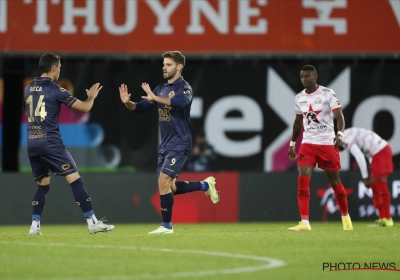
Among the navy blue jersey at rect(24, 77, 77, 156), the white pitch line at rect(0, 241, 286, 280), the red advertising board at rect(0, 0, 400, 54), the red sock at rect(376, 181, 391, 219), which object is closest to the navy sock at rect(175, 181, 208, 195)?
the navy blue jersey at rect(24, 77, 77, 156)

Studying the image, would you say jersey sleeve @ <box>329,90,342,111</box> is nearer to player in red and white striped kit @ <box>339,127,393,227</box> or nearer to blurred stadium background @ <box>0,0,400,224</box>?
player in red and white striped kit @ <box>339,127,393,227</box>

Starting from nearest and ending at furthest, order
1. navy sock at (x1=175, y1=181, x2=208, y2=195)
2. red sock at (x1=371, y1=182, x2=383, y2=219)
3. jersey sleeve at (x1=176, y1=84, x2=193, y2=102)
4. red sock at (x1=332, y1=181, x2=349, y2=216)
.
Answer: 1. jersey sleeve at (x1=176, y1=84, x2=193, y2=102)
2. navy sock at (x1=175, y1=181, x2=208, y2=195)
3. red sock at (x1=332, y1=181, x2=349, y2=216)
4. red sock at (x1=371, y1=182, x2=383, y2=219)

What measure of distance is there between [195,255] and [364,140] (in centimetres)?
774

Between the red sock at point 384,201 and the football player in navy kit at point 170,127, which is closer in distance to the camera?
Result: the football player in navy kit at point 170,127

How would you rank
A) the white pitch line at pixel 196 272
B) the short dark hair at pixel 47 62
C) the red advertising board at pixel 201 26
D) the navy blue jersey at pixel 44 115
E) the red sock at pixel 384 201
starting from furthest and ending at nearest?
the red advertising board at pixel 201 26 < the red sock at pixel 384 201 < the short dark hair at pixel 47 62 < the navy blue jersey at pixel 44 115 < the white pitch line at pixel 196 272

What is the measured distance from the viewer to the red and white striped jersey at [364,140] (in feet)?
52.6

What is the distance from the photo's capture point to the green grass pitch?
8016 mm

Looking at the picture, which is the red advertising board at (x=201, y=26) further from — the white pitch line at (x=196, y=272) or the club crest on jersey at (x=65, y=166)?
the white pitch line at (x=196, y=272)

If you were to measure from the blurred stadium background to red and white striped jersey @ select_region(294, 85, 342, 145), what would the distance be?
17.2 feet

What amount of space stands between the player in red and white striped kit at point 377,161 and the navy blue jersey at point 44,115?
19.4 feet

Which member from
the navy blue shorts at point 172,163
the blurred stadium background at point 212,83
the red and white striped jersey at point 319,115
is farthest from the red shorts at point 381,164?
the navy blue shorts at point 172,163

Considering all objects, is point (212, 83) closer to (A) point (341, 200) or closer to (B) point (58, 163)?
(A) point (341, 200)

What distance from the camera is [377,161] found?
Answer: 16.4m

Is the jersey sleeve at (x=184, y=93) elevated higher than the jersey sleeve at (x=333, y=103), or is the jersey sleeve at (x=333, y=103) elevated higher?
the jersey sleeve at (x=184, y=93)
